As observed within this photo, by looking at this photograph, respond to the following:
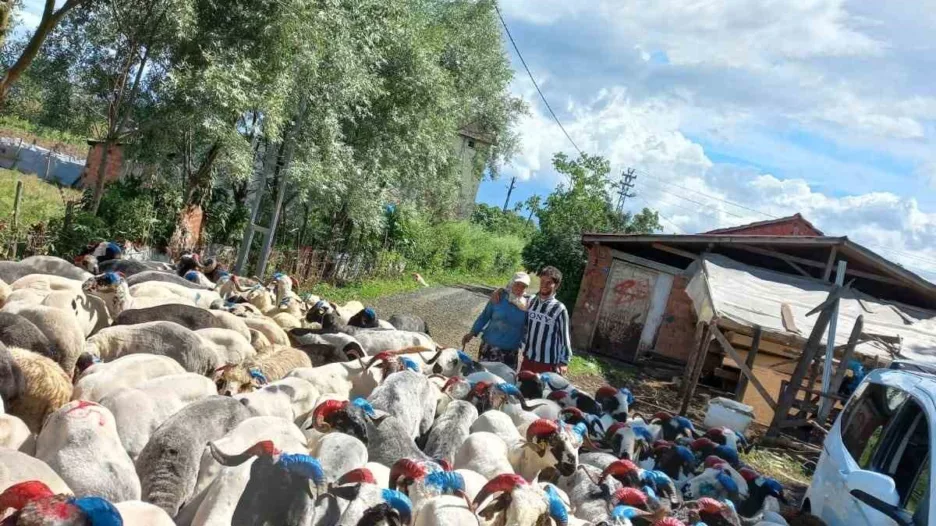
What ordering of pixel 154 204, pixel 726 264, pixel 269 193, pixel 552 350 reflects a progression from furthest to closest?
pixel 269 193 → pixel 726 264 → pixel 154 204 → pixel 552 350

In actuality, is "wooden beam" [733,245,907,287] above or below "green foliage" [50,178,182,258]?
above

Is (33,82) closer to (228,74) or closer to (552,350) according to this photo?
(228,74)

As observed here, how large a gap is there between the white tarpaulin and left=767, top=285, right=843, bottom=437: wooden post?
0.66 m

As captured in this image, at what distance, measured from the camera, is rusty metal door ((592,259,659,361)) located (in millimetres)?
19938

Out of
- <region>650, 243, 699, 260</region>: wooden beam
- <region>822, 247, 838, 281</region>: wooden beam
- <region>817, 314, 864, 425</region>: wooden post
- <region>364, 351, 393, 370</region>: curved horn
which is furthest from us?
<region>650, 243, 699, 260</region>: wooden beam

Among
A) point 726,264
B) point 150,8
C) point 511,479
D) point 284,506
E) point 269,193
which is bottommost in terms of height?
point 284,506

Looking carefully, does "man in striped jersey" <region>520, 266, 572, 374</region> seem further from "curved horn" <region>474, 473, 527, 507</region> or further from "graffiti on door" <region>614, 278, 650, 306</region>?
"graffiti on door" <region>614, 278, 650, 306</region>

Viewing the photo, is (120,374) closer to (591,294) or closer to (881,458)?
(881,458)

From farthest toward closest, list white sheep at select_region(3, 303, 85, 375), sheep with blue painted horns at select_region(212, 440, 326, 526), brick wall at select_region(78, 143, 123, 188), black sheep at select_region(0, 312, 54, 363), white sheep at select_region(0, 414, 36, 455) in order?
brick wall at select_region(78, 143, 123, 188) < white sheep at select_region(3, 303, 85, 375) < black sheep at select_region(0, 312, 54, 363) < white sheep at select_region(0, 414, 36, 455) < sheep with blue painted horns at select_region(212, 440, 326, 526)

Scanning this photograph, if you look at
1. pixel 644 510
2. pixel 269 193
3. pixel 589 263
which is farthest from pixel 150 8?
pixel 589 263

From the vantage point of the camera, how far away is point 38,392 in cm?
508

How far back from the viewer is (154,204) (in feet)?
43.6

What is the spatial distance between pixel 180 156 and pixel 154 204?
0.94m

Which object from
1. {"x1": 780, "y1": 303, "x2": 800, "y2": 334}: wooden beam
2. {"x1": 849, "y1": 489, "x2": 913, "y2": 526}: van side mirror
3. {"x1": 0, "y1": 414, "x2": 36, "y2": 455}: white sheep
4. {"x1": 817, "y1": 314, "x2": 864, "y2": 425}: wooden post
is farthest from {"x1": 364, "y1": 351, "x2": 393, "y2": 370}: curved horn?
{"x1": 780, "y1": 303, "x2": 800, "y2": 334}: wooden beam
